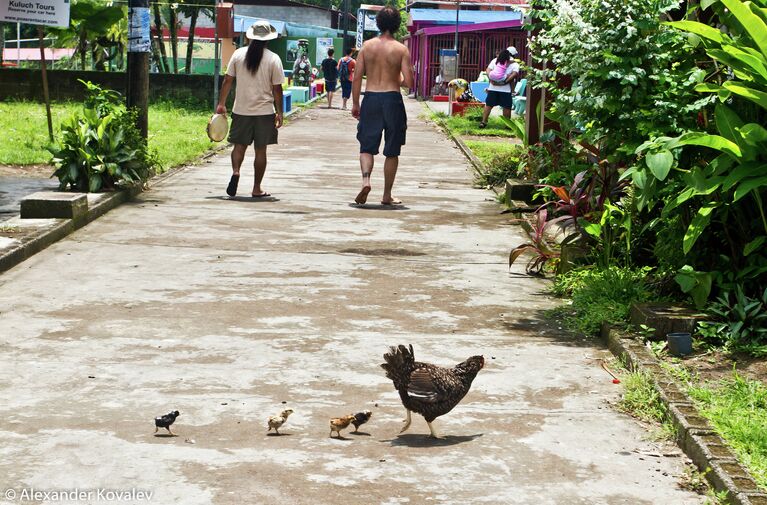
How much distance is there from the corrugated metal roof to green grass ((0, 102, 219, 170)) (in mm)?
23507

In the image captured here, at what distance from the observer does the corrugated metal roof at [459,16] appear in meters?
50.7

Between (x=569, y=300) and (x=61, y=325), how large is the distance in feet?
11.4

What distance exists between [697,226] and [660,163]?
419 mm

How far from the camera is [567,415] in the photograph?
582 centimetres

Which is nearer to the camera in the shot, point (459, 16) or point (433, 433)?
point (433, 433)

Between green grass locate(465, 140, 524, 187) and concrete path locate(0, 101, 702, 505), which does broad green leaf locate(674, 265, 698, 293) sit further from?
green grass locate(465, 140, 524, 187)

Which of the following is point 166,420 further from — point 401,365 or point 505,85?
point 505,85

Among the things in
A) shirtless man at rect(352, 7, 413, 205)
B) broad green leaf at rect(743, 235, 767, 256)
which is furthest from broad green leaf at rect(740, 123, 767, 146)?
shirtless man at rect(352, 7, 413, 205)

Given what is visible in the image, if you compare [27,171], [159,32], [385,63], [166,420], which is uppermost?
[159,32]

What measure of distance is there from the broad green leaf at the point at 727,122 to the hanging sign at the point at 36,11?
535 inches

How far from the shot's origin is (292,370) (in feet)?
21.1

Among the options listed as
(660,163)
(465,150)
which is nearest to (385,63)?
(660,163)

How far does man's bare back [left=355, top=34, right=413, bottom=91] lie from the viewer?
13055mm

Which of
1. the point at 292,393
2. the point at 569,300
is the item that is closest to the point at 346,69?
the point at 569,300
